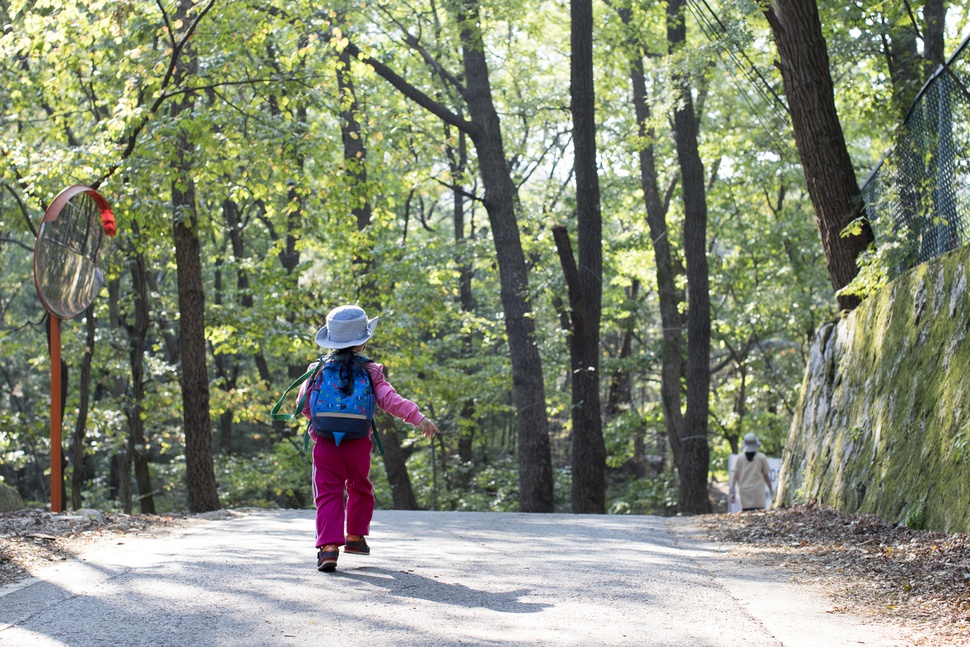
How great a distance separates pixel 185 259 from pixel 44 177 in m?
2.12

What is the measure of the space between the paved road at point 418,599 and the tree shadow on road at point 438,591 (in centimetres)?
1

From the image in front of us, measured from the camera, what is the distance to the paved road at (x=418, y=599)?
4.55m

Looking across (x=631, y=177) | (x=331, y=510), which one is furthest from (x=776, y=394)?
(x=331, y=510)

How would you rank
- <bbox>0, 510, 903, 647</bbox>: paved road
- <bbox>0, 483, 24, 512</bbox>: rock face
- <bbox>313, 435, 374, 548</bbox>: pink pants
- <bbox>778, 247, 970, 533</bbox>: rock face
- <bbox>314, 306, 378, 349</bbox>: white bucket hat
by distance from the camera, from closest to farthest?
1. <bbox>0, 510, 903, 647</bbox>: paved road
2. <bbox>313, 435, 374, 548</bbox>: pink pants
3. <bbox>314, 306, 378, 349</bbox>: white bucket hat
4. <bbox>778, 247, 970, 533</bbox>: rock face
5. <bbox>0, 483, 24, 512</bbox>: rock face

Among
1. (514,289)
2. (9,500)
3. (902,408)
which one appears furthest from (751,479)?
(9,500)

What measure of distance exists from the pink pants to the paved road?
294mm

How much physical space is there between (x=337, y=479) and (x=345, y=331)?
0.96 metres

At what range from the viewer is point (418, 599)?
5504mm

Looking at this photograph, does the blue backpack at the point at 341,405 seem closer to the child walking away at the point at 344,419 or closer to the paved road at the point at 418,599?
the child walking away at the point at 344,419

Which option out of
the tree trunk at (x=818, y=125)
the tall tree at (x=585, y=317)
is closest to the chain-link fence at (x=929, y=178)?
the tree trunk at (x=818, y=125)

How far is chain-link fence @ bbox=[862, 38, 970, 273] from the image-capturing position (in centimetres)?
886

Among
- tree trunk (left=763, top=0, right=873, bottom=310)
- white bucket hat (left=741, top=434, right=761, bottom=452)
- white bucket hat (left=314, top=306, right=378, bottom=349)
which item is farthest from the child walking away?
white bucket hat (left=741, top=434, right=761, bottom=452)

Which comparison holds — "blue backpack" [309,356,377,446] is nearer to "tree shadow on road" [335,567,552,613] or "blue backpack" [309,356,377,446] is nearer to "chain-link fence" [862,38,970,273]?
"tree shadow on road" [335,567,552,613]

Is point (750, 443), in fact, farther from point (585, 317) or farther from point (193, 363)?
point (193, 363)
